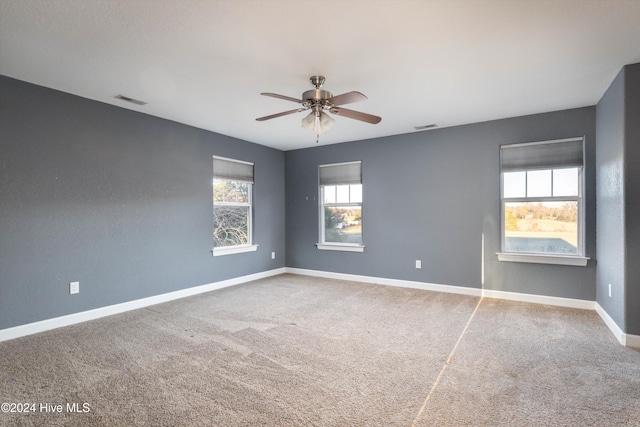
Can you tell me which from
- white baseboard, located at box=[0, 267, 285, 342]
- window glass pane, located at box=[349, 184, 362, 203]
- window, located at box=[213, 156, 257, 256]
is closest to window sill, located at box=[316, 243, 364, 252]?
window glass pane, located at box=[349, 184, 362, 203]

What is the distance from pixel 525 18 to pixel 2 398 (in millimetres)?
4184

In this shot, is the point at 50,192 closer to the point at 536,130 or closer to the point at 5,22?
the point at 5,22

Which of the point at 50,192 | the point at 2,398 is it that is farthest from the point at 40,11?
the point at 2,398

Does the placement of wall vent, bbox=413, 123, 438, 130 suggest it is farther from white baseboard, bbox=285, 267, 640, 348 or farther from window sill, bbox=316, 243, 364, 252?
white baseboard, bbox=285, 267, 640, 348

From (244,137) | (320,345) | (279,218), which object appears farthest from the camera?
(279,218)

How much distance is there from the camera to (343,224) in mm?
5898

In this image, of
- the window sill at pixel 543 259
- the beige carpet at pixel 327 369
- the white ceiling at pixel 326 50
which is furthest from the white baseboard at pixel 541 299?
the white ceiling at pixel 326 50

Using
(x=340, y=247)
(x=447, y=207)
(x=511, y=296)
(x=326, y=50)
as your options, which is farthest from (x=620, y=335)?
(x=340, y=247)

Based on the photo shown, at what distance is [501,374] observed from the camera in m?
2.39

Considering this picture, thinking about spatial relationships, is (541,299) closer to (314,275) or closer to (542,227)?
(542,227)

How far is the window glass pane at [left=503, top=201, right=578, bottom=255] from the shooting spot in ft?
13.5

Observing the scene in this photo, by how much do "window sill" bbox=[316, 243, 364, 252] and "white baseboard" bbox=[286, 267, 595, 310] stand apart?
0.44m

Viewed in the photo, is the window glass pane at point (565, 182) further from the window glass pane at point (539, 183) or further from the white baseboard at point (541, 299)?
the white baseboard at point (541, 299)

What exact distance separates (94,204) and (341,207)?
3.66 meters
